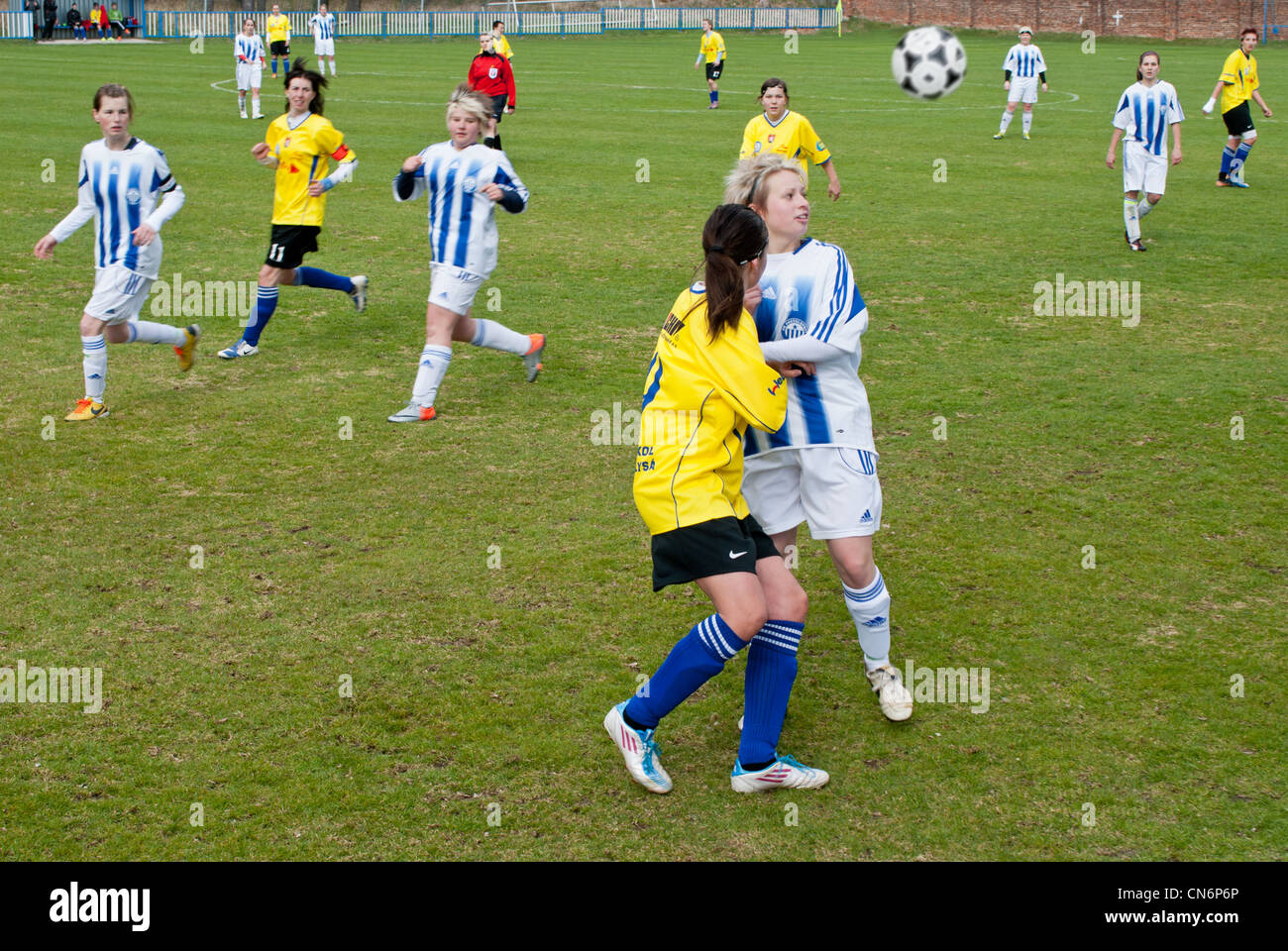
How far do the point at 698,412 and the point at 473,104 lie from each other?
15.5 ft

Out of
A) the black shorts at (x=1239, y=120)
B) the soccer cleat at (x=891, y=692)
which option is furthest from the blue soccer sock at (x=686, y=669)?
the black shorts at (x=1239, y=120)

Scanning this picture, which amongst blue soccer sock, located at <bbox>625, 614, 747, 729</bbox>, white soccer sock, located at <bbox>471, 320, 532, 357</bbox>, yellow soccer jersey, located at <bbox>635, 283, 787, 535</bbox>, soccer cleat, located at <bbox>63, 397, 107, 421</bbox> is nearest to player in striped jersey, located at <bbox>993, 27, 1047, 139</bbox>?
white soccer sock, located at <bbox>471, 320, 532, 357</bbox>

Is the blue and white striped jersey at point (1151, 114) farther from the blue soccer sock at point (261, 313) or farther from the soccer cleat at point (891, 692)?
the soccer cleat at point (891, 692)

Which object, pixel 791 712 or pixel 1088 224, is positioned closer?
pixel 791 712

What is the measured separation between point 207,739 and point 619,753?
1580 millimetres

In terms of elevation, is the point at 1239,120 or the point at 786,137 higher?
the point at 1239,120

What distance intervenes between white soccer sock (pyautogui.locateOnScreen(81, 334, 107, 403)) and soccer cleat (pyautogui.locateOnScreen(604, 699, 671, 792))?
551 cm

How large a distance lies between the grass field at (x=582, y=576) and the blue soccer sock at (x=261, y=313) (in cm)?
21

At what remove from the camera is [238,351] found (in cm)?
1006

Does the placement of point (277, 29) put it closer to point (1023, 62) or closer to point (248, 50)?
point (248, 50)

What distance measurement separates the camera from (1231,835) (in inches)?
167

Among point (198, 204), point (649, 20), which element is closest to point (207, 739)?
point (198, 204)

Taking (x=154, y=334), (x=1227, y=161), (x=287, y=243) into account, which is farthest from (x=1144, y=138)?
(x=154, y=334)
